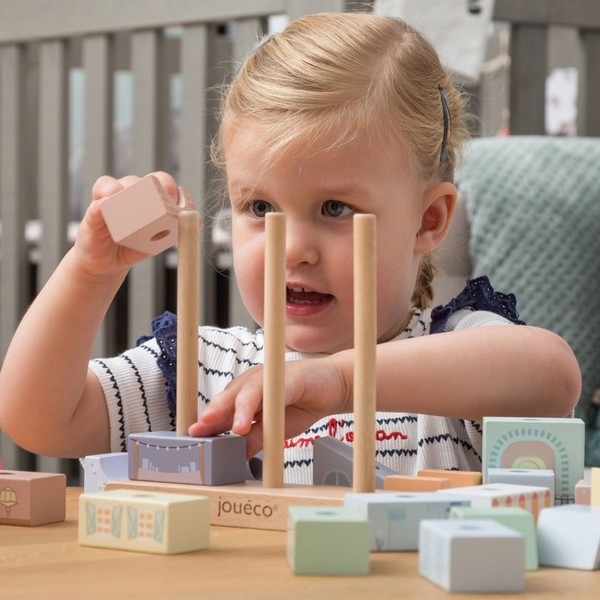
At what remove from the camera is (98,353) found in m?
2.11

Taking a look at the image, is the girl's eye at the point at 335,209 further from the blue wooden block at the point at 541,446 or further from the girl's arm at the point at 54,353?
the blue wooden block at the point at 541,446

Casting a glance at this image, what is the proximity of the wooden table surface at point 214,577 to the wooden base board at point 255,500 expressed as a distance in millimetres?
29

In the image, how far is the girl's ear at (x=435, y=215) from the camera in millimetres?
1111

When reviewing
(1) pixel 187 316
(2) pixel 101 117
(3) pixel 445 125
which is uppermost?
(2) pixel 101 117

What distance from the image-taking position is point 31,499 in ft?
1.99

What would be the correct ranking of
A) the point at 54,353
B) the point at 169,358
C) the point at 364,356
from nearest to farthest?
1. the point at 364,356
2. the point at 54,353
3. the point at 169,358

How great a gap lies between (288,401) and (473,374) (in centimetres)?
22

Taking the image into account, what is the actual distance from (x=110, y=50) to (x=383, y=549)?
1.81 m

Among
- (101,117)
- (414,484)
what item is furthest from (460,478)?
(101,117)

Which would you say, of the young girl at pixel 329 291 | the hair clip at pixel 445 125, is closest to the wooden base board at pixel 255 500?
the young girl at pixel 329 291

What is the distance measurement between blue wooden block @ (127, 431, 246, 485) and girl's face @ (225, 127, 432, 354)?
1.14ft

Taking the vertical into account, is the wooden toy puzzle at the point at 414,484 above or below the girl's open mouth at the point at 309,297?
below

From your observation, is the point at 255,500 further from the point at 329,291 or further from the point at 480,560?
the point at 329,291

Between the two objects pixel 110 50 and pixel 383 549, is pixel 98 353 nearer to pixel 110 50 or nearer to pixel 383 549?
pixel 110 50
